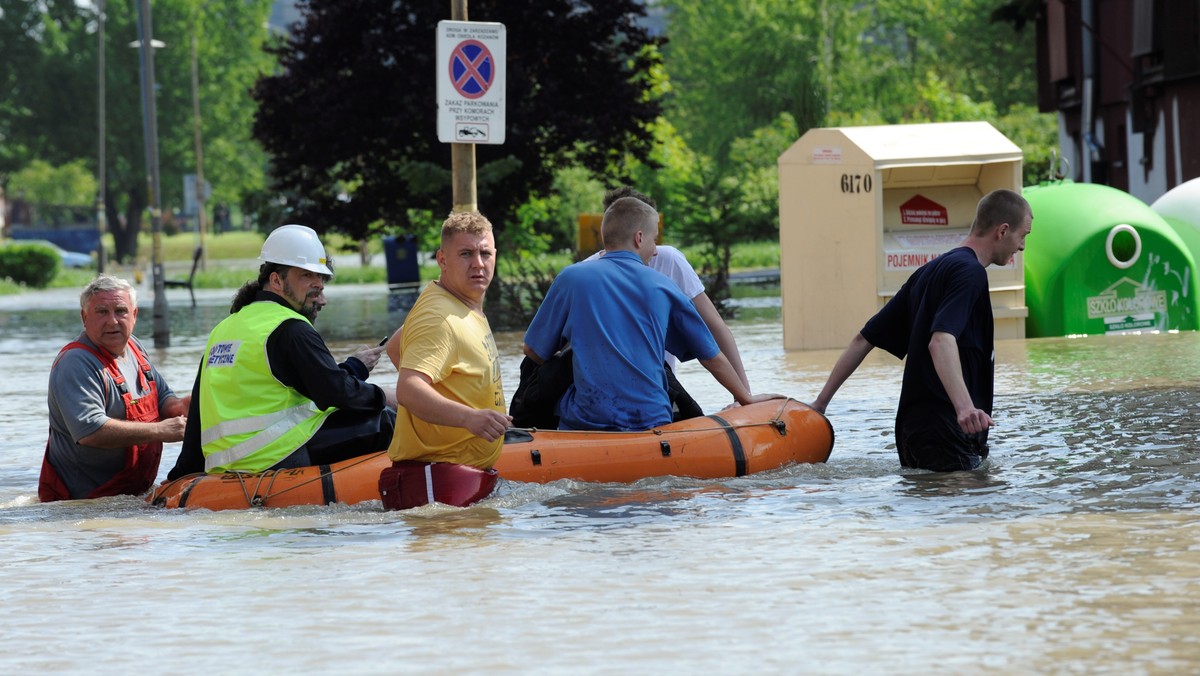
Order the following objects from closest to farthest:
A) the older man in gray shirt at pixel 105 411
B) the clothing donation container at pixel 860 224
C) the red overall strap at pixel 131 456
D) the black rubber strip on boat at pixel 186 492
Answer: the black rubber strip on boat at pixel 186 492 → the older man in gray shirt at pixel 105 411 → the red overall strap at pixel 131 456 → the clothing donation container at pixel 860 224

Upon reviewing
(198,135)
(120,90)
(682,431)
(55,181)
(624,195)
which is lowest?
(682,431)

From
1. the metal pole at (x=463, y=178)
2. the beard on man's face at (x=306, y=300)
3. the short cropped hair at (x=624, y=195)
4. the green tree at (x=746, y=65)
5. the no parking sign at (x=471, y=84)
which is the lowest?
the beard on man's face at (x=306, y=300)

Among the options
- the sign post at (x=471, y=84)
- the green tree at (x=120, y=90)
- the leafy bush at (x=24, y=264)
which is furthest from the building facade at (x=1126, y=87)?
the green tree at (x=120, y=90)

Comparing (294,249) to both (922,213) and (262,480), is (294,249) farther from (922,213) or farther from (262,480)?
(922,213)

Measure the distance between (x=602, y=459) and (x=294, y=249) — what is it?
180 centimetres

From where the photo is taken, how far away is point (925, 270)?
855 centimetres

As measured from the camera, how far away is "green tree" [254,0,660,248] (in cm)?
2402

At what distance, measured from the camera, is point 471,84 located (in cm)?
1266

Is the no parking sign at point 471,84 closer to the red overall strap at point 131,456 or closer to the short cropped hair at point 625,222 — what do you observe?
the short cropped hair at point 625,222

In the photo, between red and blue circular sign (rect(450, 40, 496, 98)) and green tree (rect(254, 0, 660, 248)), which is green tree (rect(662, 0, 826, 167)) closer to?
green tree (rect(254, 0, 660, 248))

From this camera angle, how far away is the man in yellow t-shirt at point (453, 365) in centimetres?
727

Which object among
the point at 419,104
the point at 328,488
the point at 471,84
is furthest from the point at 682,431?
the point at 419,104

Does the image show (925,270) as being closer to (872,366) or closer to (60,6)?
(872,366)

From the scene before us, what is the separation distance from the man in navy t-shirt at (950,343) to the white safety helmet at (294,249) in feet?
8.42
